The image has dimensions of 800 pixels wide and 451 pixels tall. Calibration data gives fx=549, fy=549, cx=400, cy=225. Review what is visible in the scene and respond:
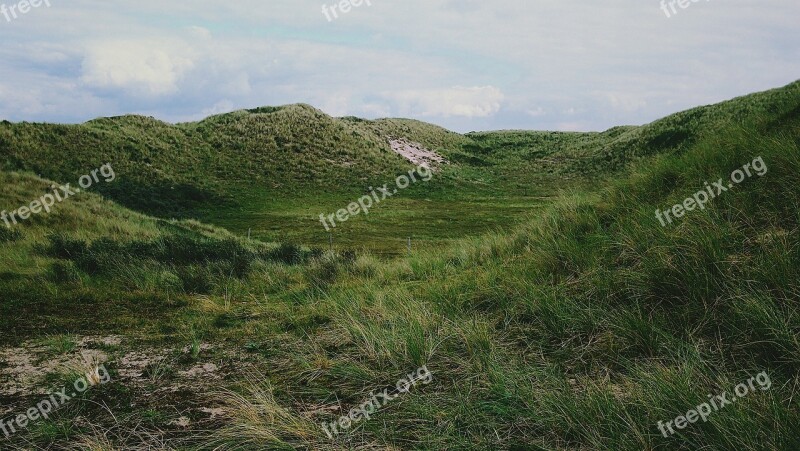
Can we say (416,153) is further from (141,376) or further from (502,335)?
(141,376)

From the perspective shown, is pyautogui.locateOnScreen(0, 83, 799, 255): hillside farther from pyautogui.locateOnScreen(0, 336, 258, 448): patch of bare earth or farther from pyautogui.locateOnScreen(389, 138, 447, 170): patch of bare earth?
pyautogui.locateOnScreen(0, 336, 258, 448): patch of bare earth

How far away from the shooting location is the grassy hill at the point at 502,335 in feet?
11.2

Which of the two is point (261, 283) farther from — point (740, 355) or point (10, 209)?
point (10, 209)

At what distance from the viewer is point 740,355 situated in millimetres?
3992

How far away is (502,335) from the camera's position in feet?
16.7

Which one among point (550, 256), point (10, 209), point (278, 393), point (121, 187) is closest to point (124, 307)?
point (278, 393)

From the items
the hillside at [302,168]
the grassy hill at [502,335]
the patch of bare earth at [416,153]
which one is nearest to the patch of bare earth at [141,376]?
the grassy hill at [502,335]

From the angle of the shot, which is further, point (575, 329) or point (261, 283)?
point (261, 283)

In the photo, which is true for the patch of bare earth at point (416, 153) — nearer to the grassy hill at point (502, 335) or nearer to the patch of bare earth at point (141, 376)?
the grassy hill at point (502, 335)

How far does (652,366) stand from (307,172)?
46.8 m

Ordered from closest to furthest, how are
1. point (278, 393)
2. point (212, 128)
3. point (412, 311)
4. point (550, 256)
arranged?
point (278, 393) < point (412, 311) < point (550, 256) < point (212, 128)

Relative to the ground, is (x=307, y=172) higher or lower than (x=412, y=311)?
higher

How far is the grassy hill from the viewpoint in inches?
134

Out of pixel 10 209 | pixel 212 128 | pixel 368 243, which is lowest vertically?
pixel 368 243
